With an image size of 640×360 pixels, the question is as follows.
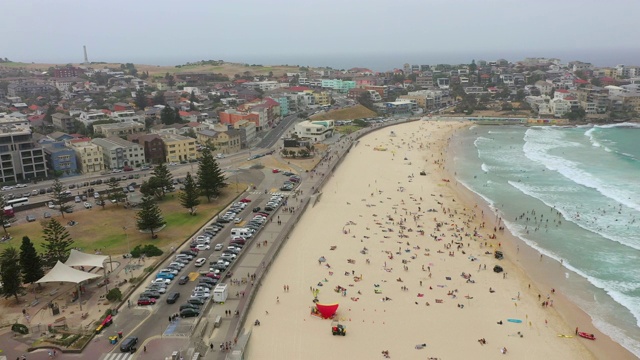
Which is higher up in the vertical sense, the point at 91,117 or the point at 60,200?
the point at 91,117

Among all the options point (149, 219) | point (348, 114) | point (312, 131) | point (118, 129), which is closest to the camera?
point (149, 219)

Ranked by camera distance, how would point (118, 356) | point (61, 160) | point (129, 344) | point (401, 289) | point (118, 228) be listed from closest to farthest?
point (118, 356) < point (129, 344) < point (401, 289) < point (118, 228) < point (61, 160)

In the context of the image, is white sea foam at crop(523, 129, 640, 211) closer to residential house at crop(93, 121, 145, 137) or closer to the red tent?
the red tent

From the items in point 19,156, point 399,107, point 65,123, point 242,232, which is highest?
point 65,123

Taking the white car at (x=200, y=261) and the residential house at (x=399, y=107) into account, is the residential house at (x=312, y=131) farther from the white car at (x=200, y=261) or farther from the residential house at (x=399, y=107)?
the white car at (x=200, y=261)

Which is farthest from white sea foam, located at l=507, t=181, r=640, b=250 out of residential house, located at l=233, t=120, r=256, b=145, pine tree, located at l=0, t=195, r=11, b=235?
pine tree, located at l=0, t=195, r=11, b=235

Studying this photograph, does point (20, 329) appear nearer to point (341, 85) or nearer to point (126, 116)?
point (126, 116)

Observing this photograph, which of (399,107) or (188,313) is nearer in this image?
(188,313)

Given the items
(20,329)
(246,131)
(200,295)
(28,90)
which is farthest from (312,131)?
(28,90)
